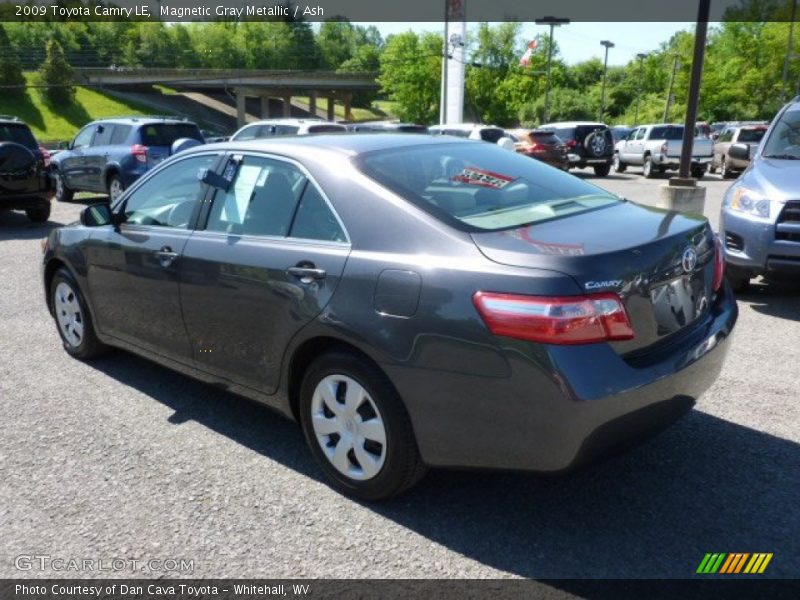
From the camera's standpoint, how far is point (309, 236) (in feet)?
10.9

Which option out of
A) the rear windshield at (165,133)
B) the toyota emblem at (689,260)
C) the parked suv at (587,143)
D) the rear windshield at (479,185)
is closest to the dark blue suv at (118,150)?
the rear windshield at (165,133)

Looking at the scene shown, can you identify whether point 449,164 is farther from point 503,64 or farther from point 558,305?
point 503,64

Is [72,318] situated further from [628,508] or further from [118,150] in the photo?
[118,150]

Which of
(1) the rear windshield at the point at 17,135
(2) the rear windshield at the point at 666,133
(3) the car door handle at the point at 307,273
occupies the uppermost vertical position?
(3) the car door handle at the point at 307,273

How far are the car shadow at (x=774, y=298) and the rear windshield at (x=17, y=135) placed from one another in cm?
1106

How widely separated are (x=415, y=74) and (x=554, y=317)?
8252 centimetres

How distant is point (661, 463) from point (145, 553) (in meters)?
2.37

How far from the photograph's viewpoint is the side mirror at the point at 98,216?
4496 millimetres

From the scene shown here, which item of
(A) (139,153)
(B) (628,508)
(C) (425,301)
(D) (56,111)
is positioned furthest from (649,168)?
(D) (56,111)

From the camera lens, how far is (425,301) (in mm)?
2791

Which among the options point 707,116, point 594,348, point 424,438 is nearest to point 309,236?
point 424,438

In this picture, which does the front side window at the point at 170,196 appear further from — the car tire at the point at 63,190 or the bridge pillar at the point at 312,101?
the bridge pillar at the point at 312,101

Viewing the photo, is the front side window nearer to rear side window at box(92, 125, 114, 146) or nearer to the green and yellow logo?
the green and yellow logo

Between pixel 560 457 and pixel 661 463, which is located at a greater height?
pixel 560 457
